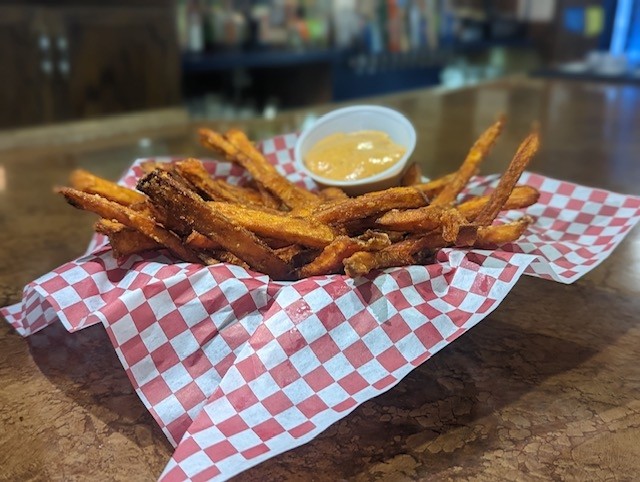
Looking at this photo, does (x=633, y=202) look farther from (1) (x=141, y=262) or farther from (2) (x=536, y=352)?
(1) (x=141, y=262)

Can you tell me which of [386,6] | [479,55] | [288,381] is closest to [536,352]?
[288,381]

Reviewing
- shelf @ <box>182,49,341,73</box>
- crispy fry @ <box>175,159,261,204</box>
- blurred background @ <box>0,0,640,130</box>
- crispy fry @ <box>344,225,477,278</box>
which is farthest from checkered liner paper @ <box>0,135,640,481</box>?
shelf @ <box>182,49,341,73</box>

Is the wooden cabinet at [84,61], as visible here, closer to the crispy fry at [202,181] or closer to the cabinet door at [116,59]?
the cabinet door at [116,59]

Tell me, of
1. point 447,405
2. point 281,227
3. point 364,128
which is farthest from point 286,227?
point 364,128

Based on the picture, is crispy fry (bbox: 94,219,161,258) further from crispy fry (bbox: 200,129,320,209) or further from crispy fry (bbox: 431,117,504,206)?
crispy fry (bbox: 431,117,504,206)

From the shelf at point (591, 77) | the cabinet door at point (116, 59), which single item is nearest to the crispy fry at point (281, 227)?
the cabinet door at point (116, 59)

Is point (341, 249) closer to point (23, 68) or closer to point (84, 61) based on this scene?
point (23, 68)
